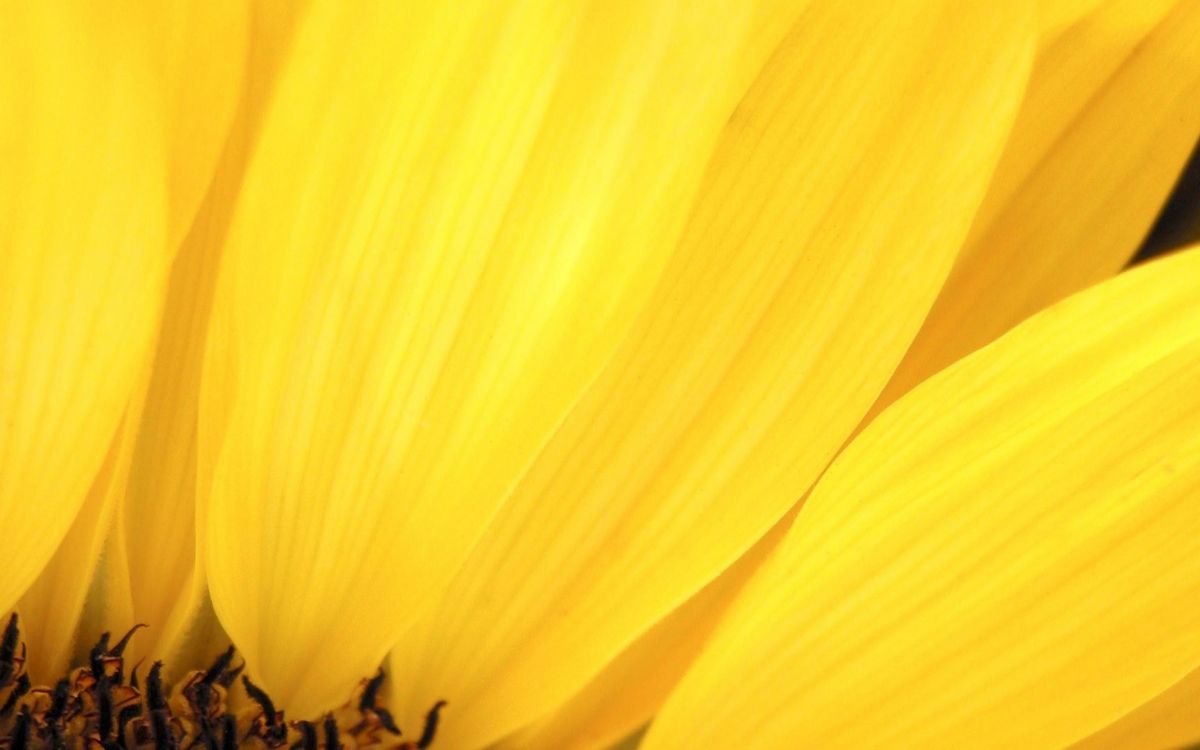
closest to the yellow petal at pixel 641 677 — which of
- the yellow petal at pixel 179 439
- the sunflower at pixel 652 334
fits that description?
the sunflower at pixel 652 334

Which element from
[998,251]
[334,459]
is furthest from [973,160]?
[334,459]

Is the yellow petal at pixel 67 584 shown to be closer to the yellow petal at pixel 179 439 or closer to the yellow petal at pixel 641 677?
the yellow petal at pixel 179 439

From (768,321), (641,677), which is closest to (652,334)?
(768,321)

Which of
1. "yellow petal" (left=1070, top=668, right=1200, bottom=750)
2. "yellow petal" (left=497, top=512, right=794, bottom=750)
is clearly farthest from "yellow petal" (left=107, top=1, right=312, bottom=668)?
"yellow petal" (left=1070, top=668, right=1200, bottom=750)

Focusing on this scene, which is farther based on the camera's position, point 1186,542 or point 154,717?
point 154,717

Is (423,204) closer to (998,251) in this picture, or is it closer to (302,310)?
(302,310)

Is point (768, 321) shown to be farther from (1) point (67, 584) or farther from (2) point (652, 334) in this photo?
(1) point (67, 584)
